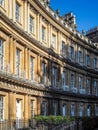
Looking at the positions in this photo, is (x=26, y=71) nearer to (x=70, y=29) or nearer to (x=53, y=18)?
(x=53, y=18)

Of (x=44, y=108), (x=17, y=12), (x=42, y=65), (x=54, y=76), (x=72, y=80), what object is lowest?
(x=44, y=108)

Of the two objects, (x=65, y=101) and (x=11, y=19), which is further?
(x=65, y=101)

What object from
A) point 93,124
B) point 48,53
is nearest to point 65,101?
point 93,124

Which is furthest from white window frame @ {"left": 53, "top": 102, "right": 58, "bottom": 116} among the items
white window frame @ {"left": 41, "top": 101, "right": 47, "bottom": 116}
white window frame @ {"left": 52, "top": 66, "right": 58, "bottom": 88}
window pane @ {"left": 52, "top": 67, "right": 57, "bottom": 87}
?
white window frame @ {"left": 41, "top": 101, "right": 47, "bottom": 116}

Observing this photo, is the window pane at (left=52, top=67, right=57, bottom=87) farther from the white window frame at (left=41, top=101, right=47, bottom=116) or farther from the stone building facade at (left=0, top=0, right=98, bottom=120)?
the white window frame at (left=41, top=101, right=47, bottom=116)

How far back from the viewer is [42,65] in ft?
123

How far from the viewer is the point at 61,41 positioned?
43.6m

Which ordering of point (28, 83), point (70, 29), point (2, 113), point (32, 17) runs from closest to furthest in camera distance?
point (2, 113)
point (28, 83)
point (32, 17)
point (70, 29)

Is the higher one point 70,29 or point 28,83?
point 70,29

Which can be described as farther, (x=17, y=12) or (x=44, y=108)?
(x=44, y=108)

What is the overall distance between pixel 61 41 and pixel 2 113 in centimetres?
1839

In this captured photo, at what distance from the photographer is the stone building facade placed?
1121 inches

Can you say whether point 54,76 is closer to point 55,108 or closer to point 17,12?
point 55,108

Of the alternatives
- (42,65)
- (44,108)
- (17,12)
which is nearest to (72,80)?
(42,65)
